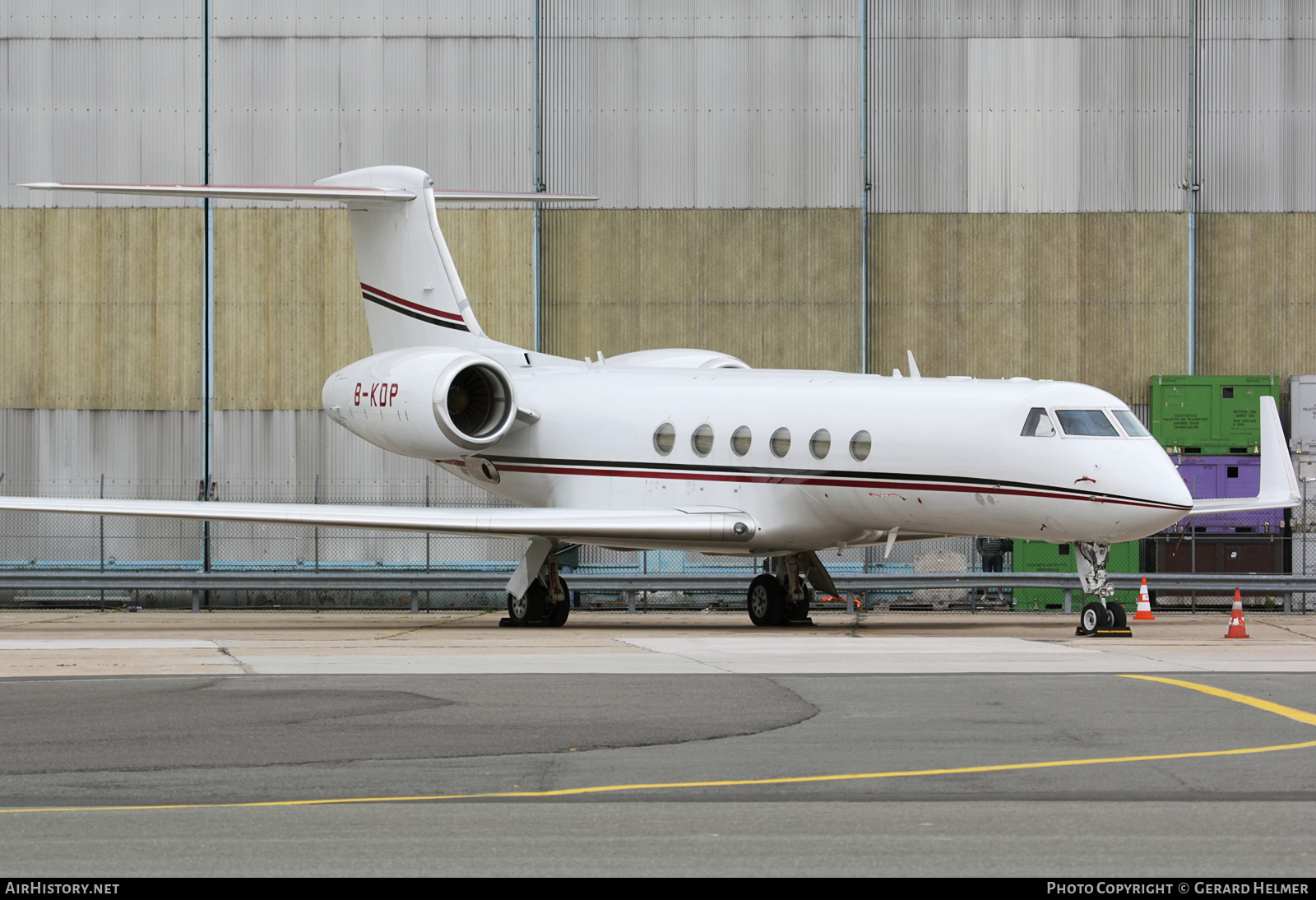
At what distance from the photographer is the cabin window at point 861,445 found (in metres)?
20.5

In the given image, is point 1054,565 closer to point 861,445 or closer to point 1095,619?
point 861,445

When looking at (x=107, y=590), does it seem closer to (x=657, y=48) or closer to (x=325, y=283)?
(x=325, y=283)

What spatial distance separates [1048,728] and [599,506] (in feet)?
42.3

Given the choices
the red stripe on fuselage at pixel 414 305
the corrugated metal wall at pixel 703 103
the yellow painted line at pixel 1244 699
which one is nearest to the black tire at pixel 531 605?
the red stripe on fuselage at pixel 414 305

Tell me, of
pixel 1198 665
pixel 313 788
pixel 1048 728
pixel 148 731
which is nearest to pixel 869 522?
pixel 1198 665

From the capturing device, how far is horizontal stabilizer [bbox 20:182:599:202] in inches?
897

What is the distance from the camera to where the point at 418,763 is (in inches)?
378

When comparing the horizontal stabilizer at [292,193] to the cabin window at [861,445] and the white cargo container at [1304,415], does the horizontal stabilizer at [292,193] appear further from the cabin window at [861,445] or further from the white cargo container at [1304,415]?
the white cargo container at [1304,415]


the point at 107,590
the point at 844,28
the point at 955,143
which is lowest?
the point at 107,590

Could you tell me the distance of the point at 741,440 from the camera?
71.6 ft

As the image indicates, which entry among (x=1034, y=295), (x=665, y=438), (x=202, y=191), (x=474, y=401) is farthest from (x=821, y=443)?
(x=1034, y=295)

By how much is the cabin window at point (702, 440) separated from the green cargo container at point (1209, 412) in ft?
34.9

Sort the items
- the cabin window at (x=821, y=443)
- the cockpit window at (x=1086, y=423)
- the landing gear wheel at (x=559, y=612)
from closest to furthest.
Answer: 1. the cockpit window at (x=1086, y=423)
2. the cabin window at (x=821, y=443)
3. the landing gear wheel at (x=559, y=612)
